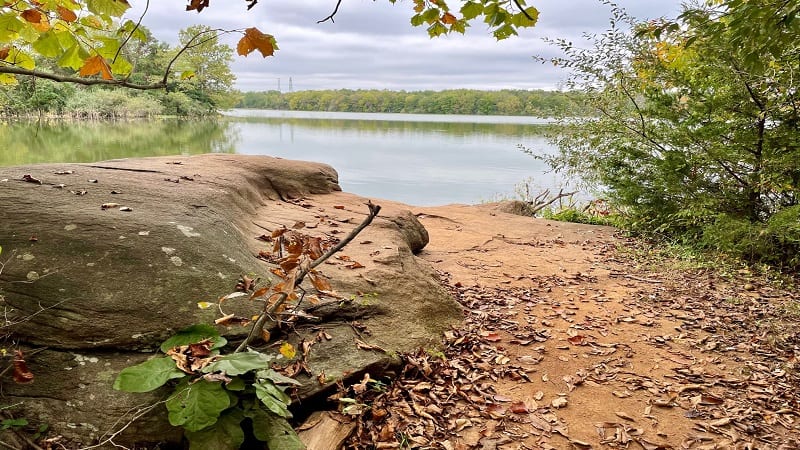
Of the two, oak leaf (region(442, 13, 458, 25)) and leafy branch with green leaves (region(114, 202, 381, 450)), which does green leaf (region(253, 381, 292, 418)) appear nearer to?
leafy branch with green leaves (region(114, 202, 381, 450))

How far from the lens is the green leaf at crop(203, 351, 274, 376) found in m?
2.32

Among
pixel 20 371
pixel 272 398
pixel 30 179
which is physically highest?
pixel 30 179

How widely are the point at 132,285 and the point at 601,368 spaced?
334 cm

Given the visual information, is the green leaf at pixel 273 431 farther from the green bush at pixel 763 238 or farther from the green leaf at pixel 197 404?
the green bush at pixel 763 238

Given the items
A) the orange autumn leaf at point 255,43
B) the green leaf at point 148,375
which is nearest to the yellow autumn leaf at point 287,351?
the green leaf at point 148,375

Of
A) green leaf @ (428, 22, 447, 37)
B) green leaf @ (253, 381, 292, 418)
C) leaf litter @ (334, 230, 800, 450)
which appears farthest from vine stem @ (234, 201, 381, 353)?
green leaf @ (428, 22, 447, 37)

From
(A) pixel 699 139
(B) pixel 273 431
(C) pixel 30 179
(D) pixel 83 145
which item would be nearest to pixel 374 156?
(D) pixel 83 145

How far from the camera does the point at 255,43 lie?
2264 millimetres

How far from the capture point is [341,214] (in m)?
6.40

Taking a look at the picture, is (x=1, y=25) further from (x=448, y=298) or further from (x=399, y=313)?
(x=448, y=298)

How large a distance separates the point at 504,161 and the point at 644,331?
Answer: 71.7 ft

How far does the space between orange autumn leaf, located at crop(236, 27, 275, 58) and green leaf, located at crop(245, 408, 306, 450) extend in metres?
1.67

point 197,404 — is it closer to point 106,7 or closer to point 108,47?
point 108,47

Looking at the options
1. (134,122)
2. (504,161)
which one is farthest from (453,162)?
(134,122)
